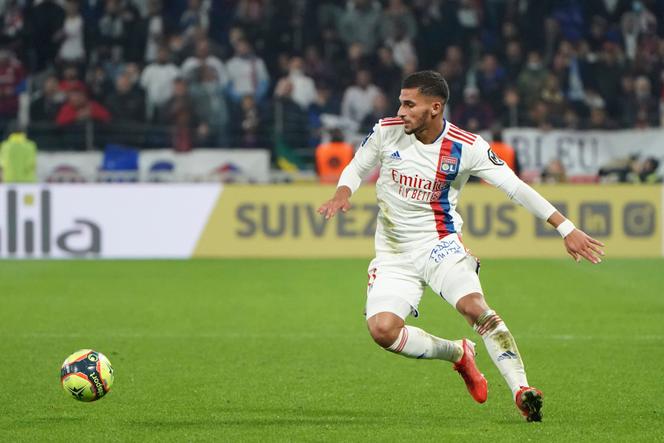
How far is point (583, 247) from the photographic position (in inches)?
256

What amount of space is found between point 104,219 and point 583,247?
12580 millimetres

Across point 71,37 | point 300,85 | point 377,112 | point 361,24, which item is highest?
point 361,24

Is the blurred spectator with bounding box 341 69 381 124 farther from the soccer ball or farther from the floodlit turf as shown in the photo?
the soccer ball

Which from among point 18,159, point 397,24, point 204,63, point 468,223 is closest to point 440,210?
point 468,223

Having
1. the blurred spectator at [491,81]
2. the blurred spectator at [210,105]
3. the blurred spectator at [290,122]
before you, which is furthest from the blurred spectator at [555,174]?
the blurred spectator at [210,105]

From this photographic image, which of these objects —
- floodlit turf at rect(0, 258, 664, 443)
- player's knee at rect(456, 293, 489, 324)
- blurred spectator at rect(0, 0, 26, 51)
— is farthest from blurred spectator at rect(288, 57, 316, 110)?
player's knee at rect(456, 293, 489, 324)

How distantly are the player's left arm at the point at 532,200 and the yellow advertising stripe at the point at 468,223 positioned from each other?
11294mm

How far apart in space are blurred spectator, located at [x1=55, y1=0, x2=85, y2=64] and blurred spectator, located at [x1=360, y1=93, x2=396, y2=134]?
197 inches

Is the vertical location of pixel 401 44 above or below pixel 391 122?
below

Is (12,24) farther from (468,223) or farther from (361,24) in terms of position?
(468,223)

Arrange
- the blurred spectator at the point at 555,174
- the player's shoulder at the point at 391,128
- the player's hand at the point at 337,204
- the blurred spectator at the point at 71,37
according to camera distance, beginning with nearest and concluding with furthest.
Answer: the player's hand at the point at 337,204
the player's shoulder at the point at 391,128
the blurred spectator at the point at 555,174
the blurred spectator at the point at 71,37

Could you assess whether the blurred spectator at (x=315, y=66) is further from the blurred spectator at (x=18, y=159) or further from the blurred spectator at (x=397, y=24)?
the blurred spectator at (x=18, y=159)

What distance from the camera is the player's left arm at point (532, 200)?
6.50m

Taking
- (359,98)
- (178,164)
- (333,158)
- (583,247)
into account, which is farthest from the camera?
(359,98)
